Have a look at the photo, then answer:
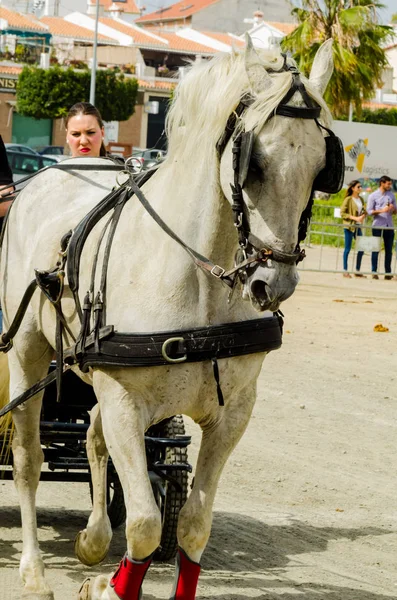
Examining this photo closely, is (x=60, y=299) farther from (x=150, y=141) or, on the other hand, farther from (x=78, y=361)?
(x=150, y=141)

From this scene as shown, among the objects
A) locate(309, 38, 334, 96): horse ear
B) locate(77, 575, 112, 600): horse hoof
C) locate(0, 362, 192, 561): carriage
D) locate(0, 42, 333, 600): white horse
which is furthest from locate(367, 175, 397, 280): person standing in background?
locate(309, 38, 334, 96): horse ear

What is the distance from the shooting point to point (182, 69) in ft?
14.1

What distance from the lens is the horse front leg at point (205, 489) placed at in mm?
4352

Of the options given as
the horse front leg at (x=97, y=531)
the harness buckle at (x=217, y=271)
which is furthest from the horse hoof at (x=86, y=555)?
the harness buckle at (x=217, y=271)

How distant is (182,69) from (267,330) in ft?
3.63

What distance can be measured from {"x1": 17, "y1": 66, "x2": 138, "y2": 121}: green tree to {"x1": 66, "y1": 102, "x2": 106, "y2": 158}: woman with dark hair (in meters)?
51.4

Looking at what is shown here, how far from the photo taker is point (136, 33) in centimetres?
9038

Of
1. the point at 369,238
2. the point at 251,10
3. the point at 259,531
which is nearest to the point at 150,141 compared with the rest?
the point at 251,10

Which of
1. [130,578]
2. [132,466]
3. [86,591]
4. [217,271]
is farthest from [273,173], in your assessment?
[86,591]

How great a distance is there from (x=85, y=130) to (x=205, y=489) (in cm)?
284

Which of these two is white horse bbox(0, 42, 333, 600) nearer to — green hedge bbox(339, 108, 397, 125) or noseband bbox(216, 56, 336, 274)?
noseband bbox(216, 56, 336, 274)

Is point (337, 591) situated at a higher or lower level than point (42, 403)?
lower

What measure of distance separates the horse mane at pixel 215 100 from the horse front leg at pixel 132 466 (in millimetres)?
949

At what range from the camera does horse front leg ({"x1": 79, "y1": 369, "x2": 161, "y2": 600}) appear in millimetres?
4066
